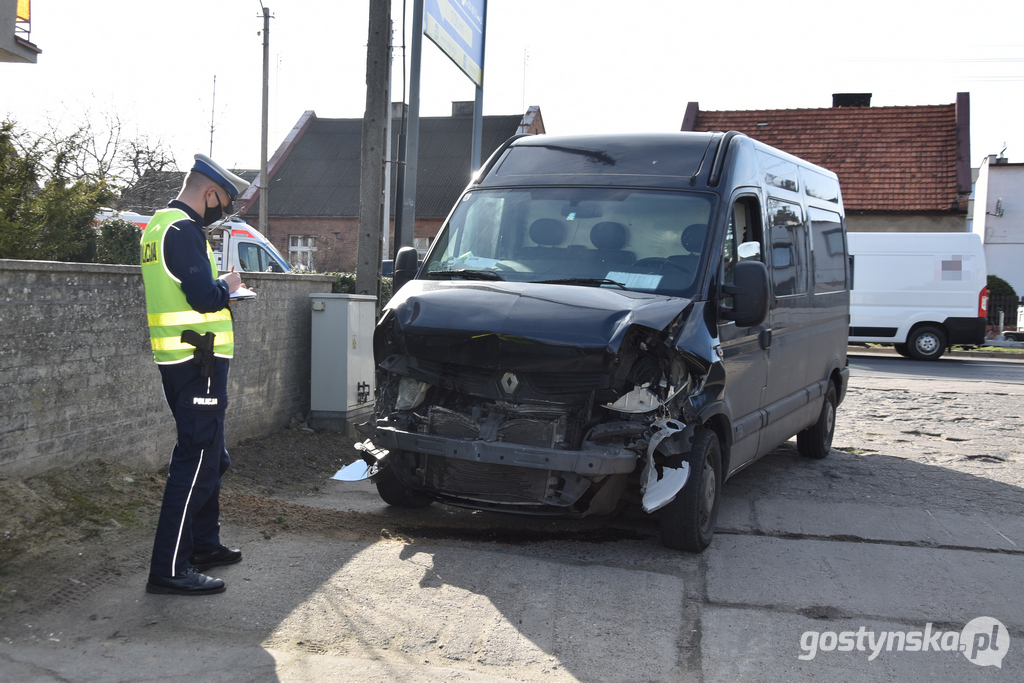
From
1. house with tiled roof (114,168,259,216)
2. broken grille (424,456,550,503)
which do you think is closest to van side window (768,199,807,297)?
broken grille (424,456,550,503)

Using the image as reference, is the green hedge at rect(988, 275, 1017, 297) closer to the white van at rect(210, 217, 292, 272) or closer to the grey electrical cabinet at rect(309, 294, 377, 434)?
the white van at rect(210, 217, 292, 272)

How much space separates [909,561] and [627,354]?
2.20 m

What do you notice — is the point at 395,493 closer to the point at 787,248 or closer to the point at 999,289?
the point at 787,248

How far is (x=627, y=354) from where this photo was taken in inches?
174

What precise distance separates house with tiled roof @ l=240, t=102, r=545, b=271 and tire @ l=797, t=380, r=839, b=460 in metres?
27.7

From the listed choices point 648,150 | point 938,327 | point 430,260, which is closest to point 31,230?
point 430,260

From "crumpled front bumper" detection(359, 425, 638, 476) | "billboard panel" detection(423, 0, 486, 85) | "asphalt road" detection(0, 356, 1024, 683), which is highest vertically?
"billboard panel" detection(423, 0, 486, 85)

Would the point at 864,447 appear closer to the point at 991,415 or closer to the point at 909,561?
the point at 991,415

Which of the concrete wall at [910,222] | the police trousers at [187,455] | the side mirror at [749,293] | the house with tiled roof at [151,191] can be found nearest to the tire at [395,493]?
the police trousers at [187,455]

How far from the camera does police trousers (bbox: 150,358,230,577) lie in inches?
159

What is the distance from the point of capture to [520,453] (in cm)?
439

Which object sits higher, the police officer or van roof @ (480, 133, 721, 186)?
van roof @ (480, 133, 721, 186)

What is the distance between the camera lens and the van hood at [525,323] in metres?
4.34

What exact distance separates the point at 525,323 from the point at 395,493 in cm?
178
